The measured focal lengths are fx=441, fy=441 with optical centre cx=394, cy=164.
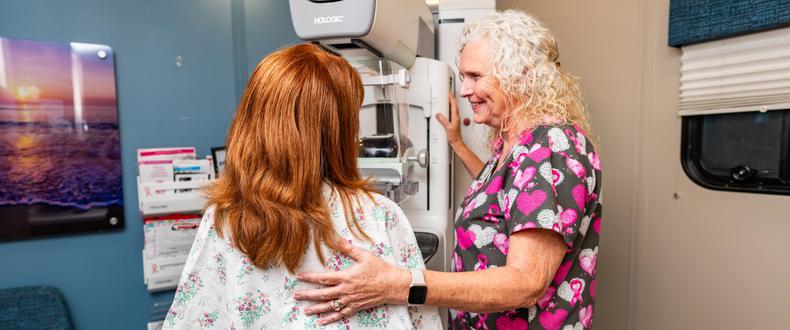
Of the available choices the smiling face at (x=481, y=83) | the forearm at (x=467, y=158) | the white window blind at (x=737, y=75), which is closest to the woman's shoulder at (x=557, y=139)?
the smiling face at (x=481, y=83)

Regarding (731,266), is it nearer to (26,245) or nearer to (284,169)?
(284,169)

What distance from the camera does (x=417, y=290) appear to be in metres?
0.90

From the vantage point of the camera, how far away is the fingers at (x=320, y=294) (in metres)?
0.85

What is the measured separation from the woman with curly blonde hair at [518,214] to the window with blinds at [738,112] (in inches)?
33.6

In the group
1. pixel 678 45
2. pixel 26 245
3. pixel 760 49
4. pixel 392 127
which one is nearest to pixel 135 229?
pixel 26 245

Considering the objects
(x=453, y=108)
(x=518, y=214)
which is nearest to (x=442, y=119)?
(x=453, y=108)

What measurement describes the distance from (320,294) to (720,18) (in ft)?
5.70

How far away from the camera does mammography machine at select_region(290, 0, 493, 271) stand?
1.09 m

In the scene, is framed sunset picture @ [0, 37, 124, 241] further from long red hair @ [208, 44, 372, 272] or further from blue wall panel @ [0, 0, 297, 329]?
long red hair @ [208, 44, 372, 272]

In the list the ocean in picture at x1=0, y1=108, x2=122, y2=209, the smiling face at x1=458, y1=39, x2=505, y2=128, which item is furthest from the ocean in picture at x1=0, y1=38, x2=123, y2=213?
the smiling face at x1=458, y1=39, x2=505, y2=128

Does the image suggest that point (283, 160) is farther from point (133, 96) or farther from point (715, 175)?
point (715, 175)

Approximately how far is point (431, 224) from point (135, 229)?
136cm

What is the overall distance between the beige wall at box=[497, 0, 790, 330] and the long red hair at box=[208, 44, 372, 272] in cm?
159

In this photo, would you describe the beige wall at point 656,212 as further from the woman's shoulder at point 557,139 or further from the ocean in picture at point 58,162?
the ocean in picture at point 58,162
